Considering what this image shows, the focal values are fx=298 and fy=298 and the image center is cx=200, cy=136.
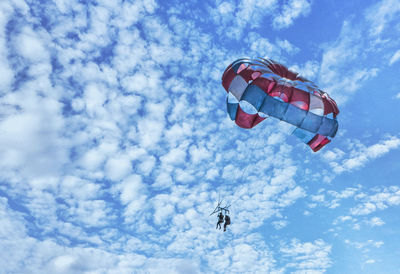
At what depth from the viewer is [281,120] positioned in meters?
15.2

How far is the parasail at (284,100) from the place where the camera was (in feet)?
48.4

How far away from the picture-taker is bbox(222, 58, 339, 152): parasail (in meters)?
14.8

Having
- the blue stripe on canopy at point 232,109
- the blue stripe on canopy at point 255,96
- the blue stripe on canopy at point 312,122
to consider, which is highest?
the blue stripe on canopy at point 232,109

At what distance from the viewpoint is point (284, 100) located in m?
14.9

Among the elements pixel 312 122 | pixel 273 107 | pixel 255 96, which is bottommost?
pixel 312 122

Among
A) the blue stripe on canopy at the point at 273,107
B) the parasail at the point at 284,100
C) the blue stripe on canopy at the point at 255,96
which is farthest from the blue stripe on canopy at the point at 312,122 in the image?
the blue stripe on canopy at the point at 255,96

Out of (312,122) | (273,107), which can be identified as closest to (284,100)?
(273,107)

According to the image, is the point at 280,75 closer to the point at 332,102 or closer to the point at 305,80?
the point at 305,80

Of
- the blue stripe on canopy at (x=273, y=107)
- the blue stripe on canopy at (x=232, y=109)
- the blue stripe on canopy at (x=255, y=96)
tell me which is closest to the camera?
the blue stripe on canopy at (x=255, y=96)

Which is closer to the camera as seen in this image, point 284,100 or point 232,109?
point 284,100

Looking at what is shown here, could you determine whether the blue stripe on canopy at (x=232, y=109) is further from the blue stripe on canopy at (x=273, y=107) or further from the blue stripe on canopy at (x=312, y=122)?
the blue stripe on canopy at (x=312, y=122)

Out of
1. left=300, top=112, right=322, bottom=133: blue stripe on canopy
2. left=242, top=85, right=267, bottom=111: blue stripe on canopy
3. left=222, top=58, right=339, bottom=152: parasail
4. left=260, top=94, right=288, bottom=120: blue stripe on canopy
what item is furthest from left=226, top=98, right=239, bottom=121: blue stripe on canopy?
left=300, top=112, right=322, bottom=133: blue stripe on canopy

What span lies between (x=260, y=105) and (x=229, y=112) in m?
2.23

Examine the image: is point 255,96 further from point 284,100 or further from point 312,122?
point 312,122
